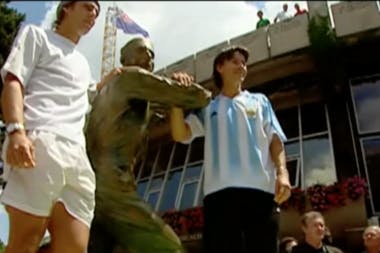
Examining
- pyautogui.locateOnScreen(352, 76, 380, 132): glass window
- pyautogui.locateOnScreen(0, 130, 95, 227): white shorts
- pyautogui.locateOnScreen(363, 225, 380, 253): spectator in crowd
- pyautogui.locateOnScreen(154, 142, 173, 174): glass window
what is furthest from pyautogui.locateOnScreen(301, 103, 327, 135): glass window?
pyautogui.locateOnScreen(0, 130, 95, 227): white shorts

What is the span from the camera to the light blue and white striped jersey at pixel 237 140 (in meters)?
3.33

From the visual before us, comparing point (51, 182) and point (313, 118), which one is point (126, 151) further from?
point (313, 118)

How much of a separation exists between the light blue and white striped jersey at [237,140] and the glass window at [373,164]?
8.33 m

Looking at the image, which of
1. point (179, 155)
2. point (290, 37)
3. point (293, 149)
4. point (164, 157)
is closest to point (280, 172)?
point (293, 149)

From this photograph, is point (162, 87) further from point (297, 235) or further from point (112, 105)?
point (297, 235)

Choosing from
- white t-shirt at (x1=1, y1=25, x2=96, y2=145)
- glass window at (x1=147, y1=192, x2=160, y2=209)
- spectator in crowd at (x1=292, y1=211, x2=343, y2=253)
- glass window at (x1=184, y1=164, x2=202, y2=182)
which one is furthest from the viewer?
glass window at (x1=147, y1=192, x2=160, y2=209)

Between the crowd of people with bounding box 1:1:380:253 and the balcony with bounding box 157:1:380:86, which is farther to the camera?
the balcony with bounding box 157:1:380:86

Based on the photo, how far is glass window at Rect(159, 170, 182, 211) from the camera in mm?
13945

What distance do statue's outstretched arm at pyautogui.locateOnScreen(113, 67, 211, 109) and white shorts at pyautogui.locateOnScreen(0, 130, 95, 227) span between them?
0.81 metres

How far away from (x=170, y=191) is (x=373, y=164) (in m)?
4.70

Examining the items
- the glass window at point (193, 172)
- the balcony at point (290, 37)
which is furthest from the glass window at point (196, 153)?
the balcony at point (290, 37)

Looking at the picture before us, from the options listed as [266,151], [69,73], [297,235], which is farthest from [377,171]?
[69,73]

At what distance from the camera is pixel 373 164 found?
11820 mm

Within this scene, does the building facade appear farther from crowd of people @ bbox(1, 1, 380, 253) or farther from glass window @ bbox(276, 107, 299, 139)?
crowd of people @ bbox(1, 1, 380, 253)
